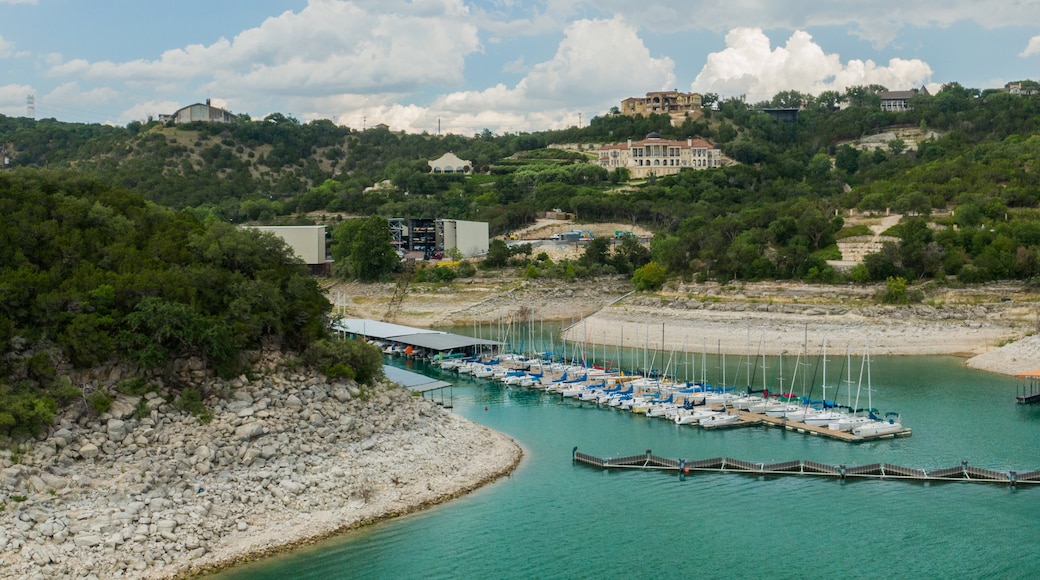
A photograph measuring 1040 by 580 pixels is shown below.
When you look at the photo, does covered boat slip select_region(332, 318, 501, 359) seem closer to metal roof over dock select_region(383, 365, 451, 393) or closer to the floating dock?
metal roof over dock select_region(383, 365, 451, 393)

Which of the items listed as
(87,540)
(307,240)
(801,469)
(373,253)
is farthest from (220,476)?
(307,240)

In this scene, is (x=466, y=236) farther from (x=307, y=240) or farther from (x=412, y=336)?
(x=412, y=336)

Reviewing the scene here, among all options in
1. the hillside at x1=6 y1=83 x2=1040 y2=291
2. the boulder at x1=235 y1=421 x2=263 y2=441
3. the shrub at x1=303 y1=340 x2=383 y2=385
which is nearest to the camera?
the boulder at x1=235 y1=421 x2=263 y2=441

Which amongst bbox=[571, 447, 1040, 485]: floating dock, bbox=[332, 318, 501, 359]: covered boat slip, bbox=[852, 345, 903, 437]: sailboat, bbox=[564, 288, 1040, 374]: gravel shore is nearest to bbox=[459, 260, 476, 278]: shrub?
bbox=[332, 318, 501, 359]: covered boat slip

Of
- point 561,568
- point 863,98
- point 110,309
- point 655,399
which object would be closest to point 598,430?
point 655,399

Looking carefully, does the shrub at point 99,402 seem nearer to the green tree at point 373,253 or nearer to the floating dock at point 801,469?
the floating dock at point 801,469

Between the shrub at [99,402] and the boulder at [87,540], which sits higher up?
the shrub at [99,402]

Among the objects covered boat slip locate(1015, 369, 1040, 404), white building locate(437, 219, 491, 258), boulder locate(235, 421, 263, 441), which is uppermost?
white building locate(437, 219, 491, 258)

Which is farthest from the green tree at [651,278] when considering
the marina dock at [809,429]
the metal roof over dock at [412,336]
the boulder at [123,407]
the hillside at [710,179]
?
the boulder at [123,407]
